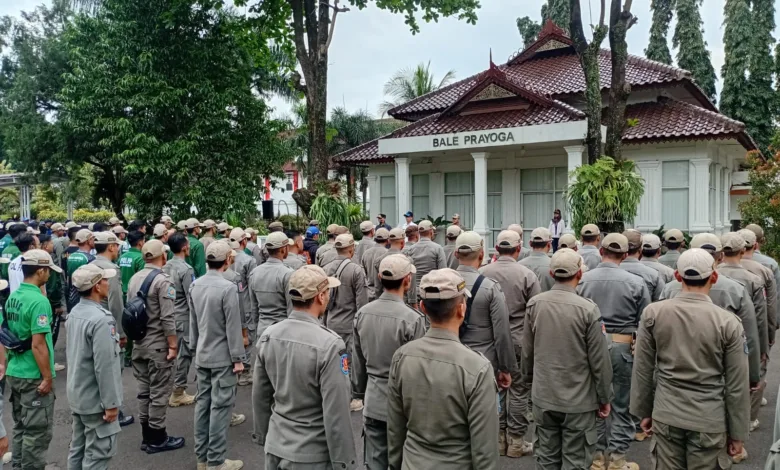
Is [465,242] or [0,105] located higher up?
[0,105]

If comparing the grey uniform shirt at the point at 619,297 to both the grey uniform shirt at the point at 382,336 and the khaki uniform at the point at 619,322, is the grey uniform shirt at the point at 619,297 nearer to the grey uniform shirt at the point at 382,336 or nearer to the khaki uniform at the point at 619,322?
the khaki uniform at the point at 619,322

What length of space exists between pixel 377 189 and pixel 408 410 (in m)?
18.7

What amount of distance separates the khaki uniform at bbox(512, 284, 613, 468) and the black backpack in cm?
375

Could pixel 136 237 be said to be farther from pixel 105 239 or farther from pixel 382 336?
pixel 382 336

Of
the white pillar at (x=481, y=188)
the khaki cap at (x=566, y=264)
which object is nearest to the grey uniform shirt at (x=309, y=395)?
the khaki cap at (x=566, y=264)

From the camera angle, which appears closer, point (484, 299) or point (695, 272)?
point (695, 272)

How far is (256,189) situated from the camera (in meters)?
20.2

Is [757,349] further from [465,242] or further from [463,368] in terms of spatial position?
[463,368]

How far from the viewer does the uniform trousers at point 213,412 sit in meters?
4.81

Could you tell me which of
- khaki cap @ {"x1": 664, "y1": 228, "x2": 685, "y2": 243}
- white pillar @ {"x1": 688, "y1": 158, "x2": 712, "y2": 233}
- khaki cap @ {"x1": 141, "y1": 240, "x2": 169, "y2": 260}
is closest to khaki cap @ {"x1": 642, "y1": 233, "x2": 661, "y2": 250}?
khaki cap @ {"x1": 664, "y1": 228, "x2": 685, "y2": 243}

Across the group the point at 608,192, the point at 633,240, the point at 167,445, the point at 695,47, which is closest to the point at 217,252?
the point at 167,445

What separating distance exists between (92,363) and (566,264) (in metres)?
3.67

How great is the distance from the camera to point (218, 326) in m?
5.00

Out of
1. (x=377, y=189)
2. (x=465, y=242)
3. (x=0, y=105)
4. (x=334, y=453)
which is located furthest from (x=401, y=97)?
(x=334, y=453)
